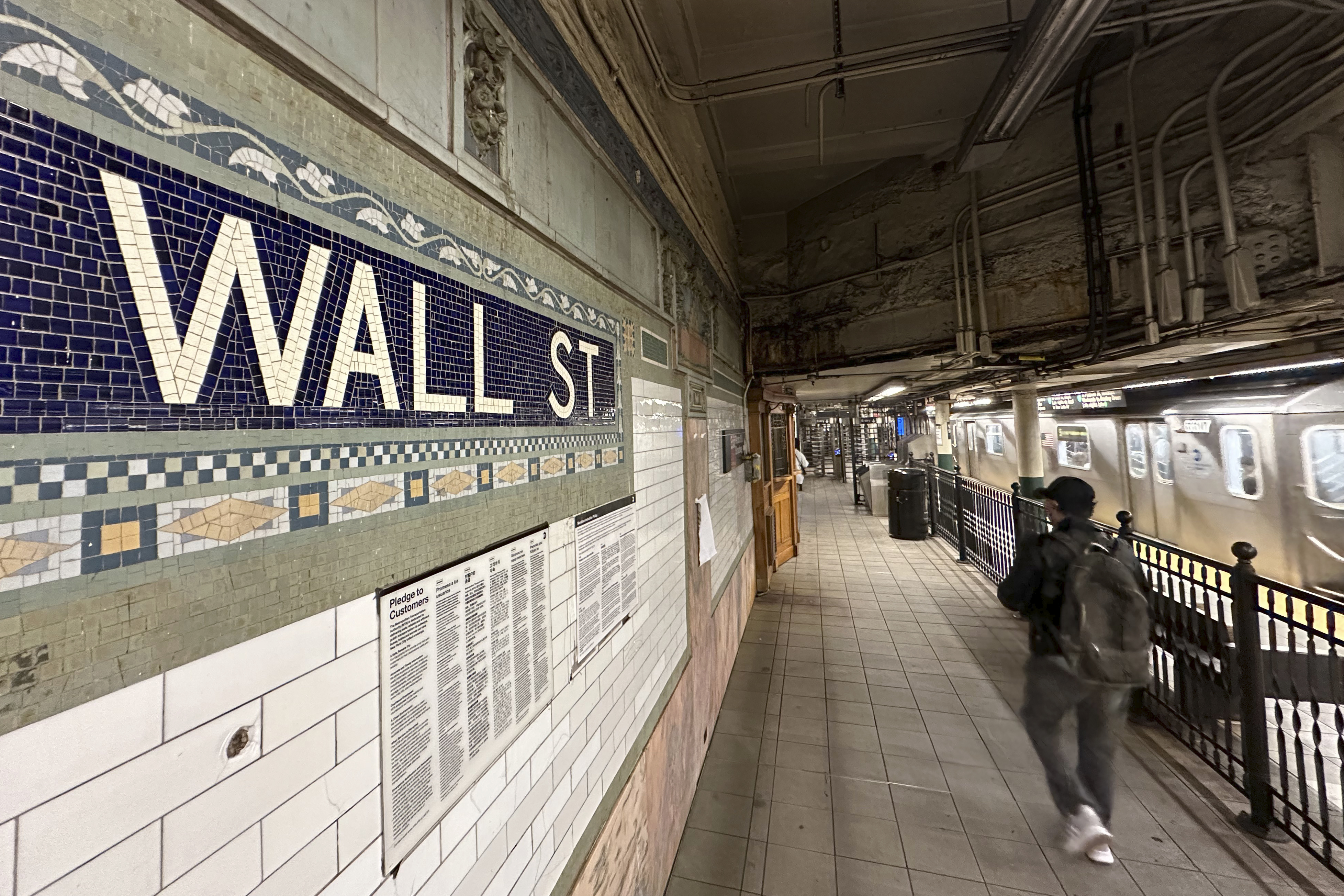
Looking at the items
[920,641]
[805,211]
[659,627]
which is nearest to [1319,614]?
[920,641]

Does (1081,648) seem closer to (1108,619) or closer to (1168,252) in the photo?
(1108,619)

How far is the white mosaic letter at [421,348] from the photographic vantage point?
0.95 meters

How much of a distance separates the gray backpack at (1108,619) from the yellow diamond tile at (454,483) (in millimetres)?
3094

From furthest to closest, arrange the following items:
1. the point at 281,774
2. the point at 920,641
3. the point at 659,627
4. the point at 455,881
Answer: the point at 920,641, the point at 659,627, the point at 455,881, the point at 281,774

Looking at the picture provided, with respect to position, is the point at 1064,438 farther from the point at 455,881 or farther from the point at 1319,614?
the point at 455,881

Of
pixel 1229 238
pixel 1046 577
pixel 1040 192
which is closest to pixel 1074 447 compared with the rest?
pixel 1040 192

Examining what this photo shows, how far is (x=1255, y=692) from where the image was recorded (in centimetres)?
266

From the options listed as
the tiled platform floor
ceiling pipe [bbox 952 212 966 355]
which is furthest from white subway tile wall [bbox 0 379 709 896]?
ceiling pipe [bbox 952 212 966 355]

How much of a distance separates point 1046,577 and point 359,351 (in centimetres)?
347

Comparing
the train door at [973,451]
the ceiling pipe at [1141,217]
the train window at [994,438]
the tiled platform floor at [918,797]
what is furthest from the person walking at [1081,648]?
the train door at [973,451]

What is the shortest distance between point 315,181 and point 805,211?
5.57 metres

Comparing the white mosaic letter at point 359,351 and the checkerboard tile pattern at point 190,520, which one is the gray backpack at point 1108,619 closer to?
the checkerboard tile pattern at point 190,520

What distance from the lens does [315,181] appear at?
791 millimetres

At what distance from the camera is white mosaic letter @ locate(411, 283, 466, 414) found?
95 cm
